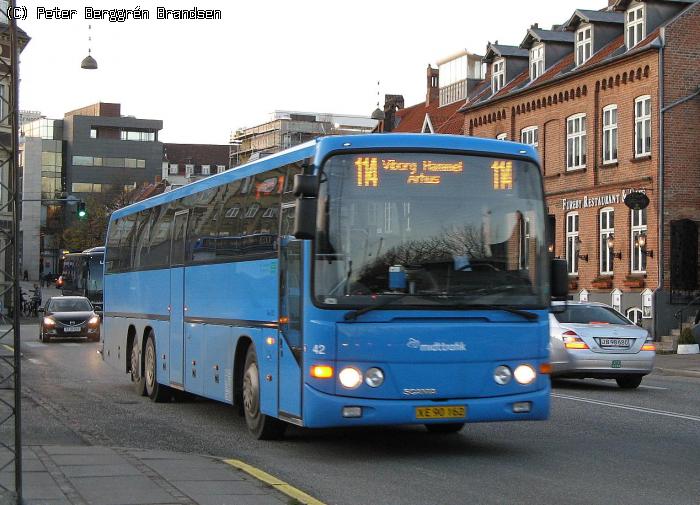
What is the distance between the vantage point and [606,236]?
1629 inches

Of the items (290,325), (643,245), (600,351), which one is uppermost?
(643,245)

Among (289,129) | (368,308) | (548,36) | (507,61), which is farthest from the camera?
(289,129)

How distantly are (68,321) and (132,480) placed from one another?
31.2 meters

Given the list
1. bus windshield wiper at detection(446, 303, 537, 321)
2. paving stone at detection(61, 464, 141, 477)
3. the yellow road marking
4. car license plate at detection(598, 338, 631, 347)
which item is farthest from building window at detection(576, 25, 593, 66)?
paving stone at detection(61, 464, 141, 477)

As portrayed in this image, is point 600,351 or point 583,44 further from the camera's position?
point 583,44

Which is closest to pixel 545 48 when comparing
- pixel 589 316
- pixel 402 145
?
pixel 589 316

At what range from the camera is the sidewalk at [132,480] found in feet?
28.7

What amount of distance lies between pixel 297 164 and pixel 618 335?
9972 mm

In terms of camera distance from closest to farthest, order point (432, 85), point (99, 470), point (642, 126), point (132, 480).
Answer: point (132, 480) → point (99, 470) → point (642, 126) → point (432, 85)

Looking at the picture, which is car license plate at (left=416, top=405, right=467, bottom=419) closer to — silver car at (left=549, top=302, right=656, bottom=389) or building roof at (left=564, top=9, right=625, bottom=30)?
silver car at (left=549, top=302, right=656, bottom=389)

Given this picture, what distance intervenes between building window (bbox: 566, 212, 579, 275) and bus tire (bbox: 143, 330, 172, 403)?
2697 centimetres

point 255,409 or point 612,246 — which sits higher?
point 612,246

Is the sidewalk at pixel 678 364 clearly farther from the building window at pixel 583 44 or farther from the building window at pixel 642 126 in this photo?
the building window at pixel 583 44

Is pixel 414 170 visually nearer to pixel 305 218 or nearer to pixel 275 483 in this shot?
pixel 305 218
